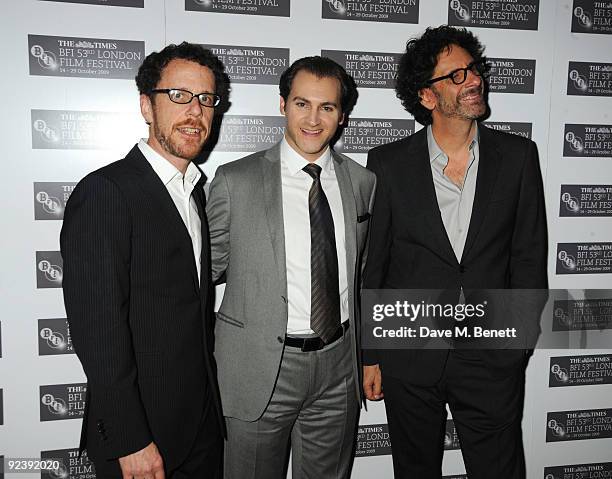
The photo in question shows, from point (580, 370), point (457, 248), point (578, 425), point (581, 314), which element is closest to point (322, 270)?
point (457, 248)

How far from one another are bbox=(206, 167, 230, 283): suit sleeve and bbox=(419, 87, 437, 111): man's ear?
1068 millimetres

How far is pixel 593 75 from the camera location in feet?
10.2

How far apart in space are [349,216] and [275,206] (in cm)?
33

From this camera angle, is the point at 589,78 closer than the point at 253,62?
No

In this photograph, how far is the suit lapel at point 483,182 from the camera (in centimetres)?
229

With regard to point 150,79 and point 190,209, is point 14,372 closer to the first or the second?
point 190,209

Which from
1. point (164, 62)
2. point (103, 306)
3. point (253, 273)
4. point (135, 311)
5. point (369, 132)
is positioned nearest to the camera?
point (103, 306)

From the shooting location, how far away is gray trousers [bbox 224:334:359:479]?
221 cm

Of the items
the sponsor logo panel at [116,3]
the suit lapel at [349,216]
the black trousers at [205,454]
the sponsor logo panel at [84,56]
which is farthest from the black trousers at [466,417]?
the sponsor logo panel at [116,3]

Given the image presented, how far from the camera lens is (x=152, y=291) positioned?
177 cm

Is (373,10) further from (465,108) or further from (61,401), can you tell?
(61,401)

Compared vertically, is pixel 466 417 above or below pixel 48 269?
below

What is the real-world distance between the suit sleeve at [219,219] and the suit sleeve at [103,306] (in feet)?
1.98

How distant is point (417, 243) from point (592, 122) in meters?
1.60
